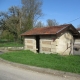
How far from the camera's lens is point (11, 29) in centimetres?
5353

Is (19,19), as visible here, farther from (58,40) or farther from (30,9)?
(58,40)

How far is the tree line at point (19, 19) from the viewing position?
48.3m

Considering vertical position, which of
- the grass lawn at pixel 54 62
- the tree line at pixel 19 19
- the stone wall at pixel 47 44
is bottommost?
the grass lawn at pixel 54 62

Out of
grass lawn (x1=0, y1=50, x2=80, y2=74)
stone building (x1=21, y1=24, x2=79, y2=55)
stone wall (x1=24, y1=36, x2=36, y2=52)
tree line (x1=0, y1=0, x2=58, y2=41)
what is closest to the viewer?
grass lawn (x1=0, y1=50, x2=80, y2=74)

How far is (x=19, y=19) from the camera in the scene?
51.7 m

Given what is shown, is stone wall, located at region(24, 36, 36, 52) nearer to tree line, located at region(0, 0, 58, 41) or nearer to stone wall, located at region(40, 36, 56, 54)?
stone wall, located at region(40, 36, 56, 54)

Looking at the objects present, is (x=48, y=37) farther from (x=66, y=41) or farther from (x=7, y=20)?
(x=7, y=20)

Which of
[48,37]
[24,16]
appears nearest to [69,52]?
[48,37]

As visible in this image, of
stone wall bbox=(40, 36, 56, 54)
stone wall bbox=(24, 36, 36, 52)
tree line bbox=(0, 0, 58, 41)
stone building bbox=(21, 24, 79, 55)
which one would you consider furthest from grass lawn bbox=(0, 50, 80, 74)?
tree line bbox=(0, 0, 58, 41)

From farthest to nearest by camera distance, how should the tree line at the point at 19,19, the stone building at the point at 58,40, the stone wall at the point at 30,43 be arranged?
the tree line at the point at 19,19 → the stone wall at the point at 30,43 → the stone building at the point at 58,40

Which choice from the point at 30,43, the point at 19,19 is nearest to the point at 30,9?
the point at 19,19

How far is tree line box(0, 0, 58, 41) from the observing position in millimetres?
48281

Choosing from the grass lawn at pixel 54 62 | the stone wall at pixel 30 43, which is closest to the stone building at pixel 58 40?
the stone wall at pixel 30 43

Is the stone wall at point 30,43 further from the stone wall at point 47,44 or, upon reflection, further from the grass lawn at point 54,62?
the grass lawn at point 54,62
